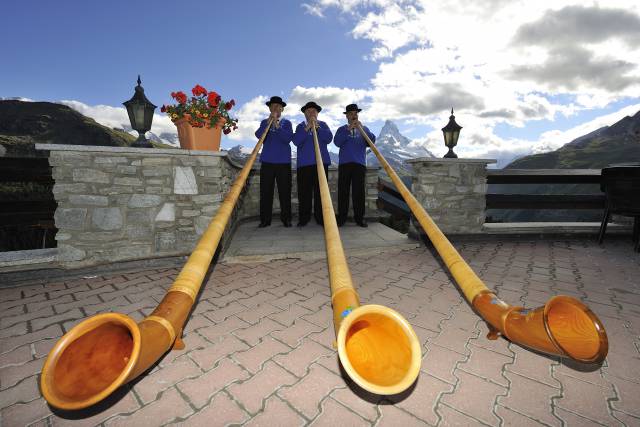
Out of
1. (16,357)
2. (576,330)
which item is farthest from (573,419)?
(16,357)

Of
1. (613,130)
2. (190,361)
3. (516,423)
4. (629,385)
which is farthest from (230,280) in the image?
(613,130)

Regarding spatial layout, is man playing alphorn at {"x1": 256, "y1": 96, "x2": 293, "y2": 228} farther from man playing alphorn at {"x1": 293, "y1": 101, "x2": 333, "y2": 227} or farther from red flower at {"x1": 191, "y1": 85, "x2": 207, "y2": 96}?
red flower at {"x1": 191, "y1": 85, "x2": 207, "y2": 96}

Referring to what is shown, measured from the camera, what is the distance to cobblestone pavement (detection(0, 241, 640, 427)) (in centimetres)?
155

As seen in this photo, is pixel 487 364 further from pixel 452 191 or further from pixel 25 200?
pixel 25 200

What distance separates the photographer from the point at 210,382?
1.77 metres

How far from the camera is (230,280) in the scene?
347cm

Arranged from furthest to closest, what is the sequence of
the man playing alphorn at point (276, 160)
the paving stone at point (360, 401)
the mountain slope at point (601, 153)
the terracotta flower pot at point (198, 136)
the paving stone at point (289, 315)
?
1. the mountain slope at point (601, 153)
2. the man playing alphorn at point (276, 160)
3. the terracotta flower pot at point (198, 136)
4. the paving stone at point (289, 315)
5. the paving stone at point (360, 401)

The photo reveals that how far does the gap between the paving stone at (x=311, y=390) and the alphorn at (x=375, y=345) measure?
1.63ft

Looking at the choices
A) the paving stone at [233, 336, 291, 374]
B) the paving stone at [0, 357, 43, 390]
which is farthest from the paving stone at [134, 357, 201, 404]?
the paving stone at [0, 357, 43, 390]

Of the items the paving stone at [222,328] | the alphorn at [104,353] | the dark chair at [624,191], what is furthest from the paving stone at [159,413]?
the dark chair at [624,191]

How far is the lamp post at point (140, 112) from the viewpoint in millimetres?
3900

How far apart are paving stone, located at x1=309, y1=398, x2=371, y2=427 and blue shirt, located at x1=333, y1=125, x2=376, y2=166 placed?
179 inches

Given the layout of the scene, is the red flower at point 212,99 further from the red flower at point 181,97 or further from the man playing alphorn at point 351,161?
the man playing alphorn at point 351,161

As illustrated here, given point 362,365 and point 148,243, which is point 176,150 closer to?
point 148,243
